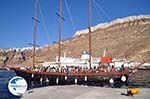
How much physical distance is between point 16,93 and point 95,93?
8072mm

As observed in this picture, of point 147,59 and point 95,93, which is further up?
point 147,59

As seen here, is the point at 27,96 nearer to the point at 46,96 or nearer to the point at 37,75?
the point at 46,96

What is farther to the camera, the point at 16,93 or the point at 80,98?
the point at 80,98

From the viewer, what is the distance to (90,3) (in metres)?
74.4

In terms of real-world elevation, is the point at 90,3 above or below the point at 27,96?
above

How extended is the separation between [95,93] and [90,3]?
5390 cm

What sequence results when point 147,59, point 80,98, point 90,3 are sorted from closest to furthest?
point 80,98 < point 90,3 < point 147,59

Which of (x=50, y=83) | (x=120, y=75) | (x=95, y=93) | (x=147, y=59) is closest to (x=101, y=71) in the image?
(x=120, y=75)

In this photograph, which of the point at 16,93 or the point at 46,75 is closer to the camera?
the point at 16,93

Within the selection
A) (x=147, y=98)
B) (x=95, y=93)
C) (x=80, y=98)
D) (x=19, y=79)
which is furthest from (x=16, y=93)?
(x=147, y=98)

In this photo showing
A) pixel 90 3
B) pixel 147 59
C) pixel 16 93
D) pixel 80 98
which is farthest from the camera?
pixel 147 59

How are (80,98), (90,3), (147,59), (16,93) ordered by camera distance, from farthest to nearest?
(147,59) < (90,3) < (80,98) < (16,93)

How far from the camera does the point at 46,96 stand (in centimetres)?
2075

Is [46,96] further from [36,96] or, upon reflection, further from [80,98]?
[80,98]
